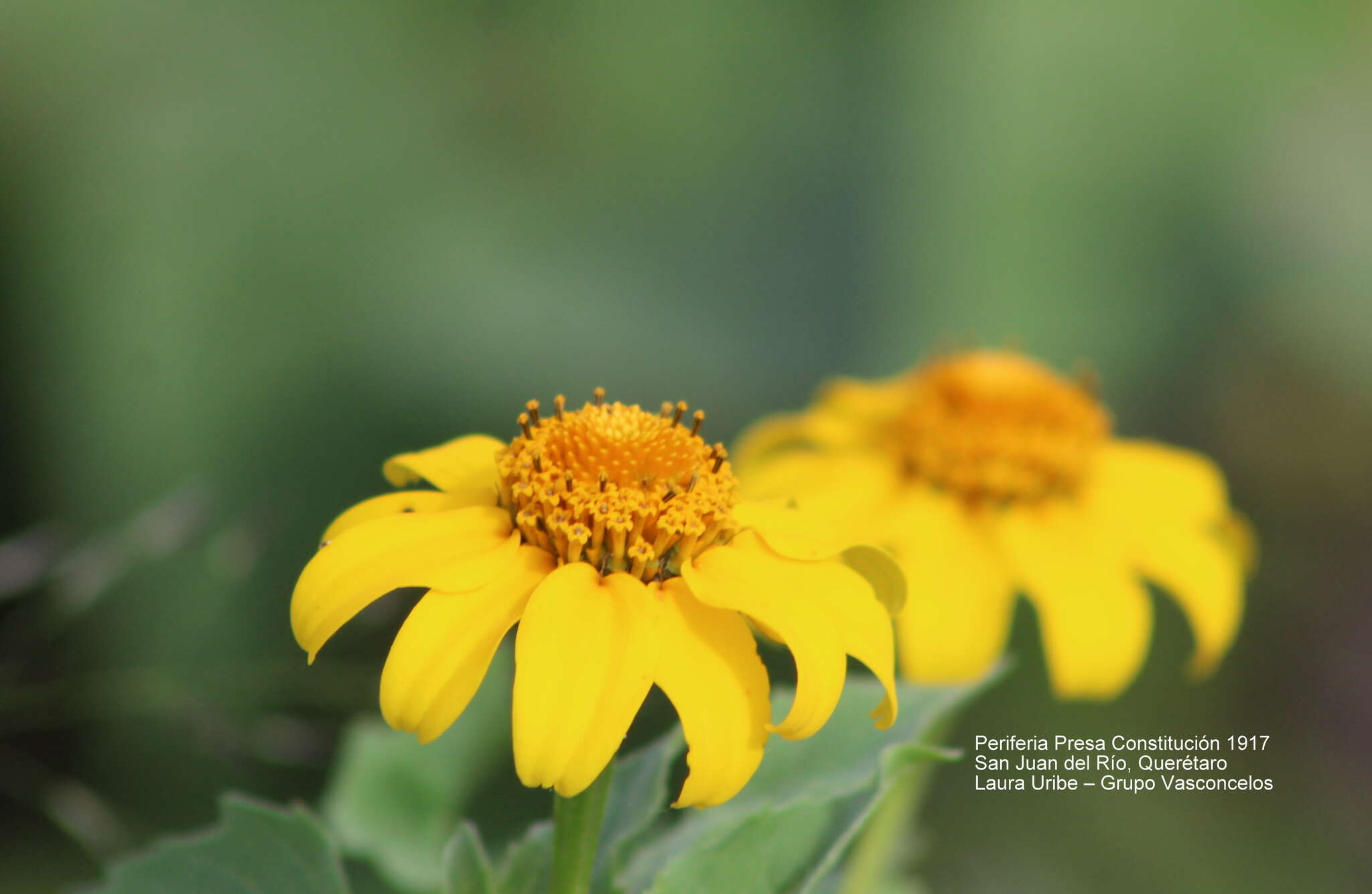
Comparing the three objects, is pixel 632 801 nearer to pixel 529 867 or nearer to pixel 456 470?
pixel 529 867

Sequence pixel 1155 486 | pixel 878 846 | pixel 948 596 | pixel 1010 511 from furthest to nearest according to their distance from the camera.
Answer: pixel 1155 486
pixel 1010 511
pixel 948 596
pixel 878 846

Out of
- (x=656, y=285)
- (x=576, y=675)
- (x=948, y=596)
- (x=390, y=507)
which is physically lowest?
(x=576, y=675)

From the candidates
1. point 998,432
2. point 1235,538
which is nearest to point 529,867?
point 998,432

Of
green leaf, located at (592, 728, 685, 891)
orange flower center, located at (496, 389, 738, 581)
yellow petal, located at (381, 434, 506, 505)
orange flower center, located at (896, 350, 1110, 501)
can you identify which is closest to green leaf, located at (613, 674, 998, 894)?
green leaf, located at (592, 728, 685, 891)

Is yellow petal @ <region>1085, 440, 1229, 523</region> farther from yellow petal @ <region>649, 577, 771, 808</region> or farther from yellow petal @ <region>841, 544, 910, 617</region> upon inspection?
yellow petal @ <region>649, 577, 771, 808</region>

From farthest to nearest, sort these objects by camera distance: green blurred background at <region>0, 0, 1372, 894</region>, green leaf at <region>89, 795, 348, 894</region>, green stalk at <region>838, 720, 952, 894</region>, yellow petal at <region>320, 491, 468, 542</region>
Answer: green blurred background at <region>0, 0, 1372, 894</region>
green stalk at <region>838, 720, 952, 894</region>
yellow petal at <region>320, 491, 468, 542</region>
green leaf at <region>89, 795, 348, 894</region>

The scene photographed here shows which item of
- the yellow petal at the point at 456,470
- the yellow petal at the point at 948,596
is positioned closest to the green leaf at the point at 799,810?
the yellow petal at the point at 456,470
